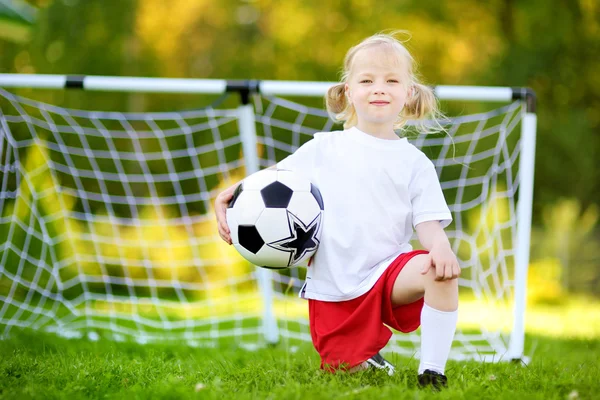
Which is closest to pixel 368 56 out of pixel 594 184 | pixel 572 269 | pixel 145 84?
pixel 145 84

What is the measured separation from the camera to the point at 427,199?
2.49m

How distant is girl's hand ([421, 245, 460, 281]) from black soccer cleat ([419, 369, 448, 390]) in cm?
32

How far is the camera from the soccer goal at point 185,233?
3.96m

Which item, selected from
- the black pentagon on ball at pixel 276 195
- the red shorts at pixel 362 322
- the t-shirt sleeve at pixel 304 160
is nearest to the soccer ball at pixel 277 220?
the black pentagon on ball at pixel 276 195

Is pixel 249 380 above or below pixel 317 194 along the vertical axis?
below

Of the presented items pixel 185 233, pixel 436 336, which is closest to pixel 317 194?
pixel 436 336

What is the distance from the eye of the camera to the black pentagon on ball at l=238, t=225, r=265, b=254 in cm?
252

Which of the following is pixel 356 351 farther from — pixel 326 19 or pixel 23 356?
pixel 326 19

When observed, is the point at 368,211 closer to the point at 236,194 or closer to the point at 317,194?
the point at 317,194

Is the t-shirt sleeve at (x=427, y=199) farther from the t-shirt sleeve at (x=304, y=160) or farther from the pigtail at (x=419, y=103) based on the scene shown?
the t-shirt sleeve at (x=304, y=160)

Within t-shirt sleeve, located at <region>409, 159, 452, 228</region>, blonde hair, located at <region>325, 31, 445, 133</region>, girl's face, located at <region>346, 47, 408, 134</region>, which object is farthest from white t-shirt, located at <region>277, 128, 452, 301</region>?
blonde hair, located at <region>325, 31, 445, 133</region>

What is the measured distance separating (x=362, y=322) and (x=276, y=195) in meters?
0.57

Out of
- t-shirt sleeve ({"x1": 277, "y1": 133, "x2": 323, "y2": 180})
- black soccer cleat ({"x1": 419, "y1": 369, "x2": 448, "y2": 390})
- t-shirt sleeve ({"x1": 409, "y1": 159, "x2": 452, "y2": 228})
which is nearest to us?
black soccer cleat ({"x1": 419, "y1": 369, "x2": 448, "y2": 390})

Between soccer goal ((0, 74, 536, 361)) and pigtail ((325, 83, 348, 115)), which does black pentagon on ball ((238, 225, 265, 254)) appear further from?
soccer goal ((0, 74, 536, 361))
